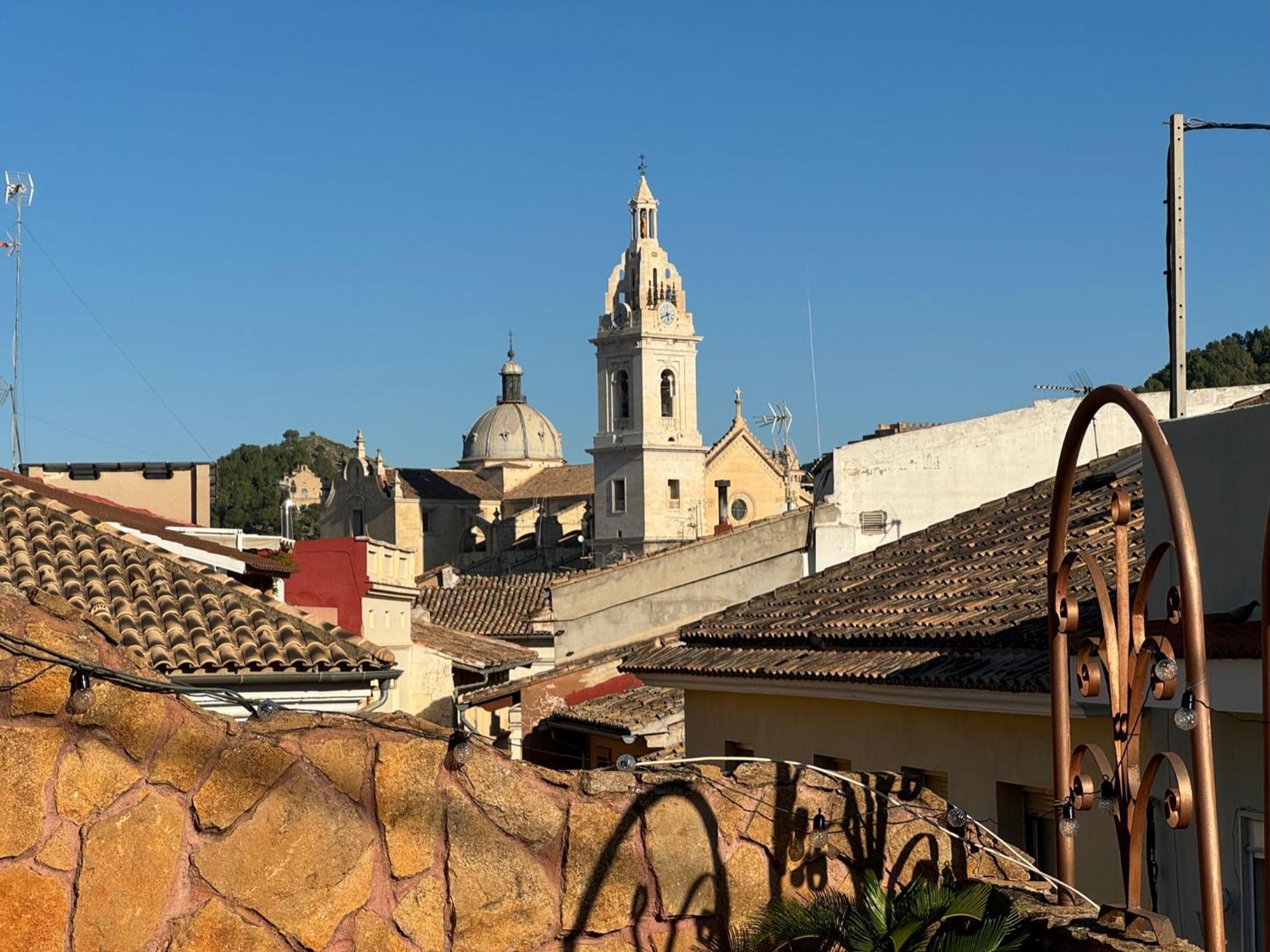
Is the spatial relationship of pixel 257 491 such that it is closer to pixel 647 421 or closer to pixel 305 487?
pixel 305 487

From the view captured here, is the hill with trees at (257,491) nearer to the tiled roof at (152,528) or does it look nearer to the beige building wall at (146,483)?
the beige building wall at (146,483)

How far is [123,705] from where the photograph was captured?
152 inches

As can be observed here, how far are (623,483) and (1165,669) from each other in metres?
100

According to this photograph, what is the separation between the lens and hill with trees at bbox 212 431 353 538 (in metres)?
147

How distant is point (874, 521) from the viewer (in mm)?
24781

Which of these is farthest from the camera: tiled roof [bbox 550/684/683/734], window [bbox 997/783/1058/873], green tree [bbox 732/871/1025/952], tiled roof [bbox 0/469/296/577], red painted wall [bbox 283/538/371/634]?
red painted wall [bbox 283/538/371/634]

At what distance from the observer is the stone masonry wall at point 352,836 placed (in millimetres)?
3770

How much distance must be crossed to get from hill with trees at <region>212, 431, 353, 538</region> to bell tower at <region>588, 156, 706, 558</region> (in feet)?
139

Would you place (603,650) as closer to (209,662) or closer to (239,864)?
(209,662)

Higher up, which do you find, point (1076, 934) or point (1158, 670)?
point (1158, 670)

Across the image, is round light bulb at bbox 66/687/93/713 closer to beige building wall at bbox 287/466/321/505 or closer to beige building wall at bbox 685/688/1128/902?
beige building wall at bbox 685/688/1128/902

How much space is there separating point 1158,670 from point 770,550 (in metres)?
23.7


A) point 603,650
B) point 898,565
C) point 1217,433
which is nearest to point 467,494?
point 603,650

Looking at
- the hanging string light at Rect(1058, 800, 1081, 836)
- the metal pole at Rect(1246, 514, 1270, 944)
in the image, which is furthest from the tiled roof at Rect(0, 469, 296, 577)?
the metal pole at Rect(1246, 514, 1270, 944)
